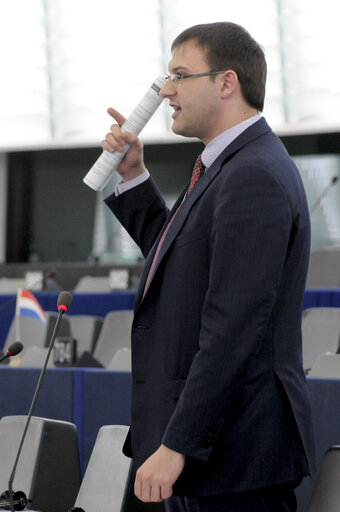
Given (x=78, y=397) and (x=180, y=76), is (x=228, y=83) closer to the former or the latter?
(x=180, y=76)

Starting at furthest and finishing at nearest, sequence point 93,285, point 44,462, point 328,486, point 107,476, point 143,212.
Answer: point 93,285, point 44,462, point 107,476, point 328,486, point 143,212

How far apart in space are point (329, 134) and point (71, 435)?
11008 mm

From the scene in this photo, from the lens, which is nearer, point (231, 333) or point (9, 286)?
point (231, 333)

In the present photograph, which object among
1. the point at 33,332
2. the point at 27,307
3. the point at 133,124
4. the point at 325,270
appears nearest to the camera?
the point at 133,124

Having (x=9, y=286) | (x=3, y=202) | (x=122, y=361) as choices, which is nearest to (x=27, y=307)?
(x=122, y=361)

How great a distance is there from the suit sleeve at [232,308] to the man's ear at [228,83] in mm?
259

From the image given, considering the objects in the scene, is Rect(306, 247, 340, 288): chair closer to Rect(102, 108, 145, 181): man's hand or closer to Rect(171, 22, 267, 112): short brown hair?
Rect(102, 108, 145, 181): man's hand

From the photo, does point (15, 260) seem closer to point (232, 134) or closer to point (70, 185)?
point (70, 185)

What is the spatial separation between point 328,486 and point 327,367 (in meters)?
1.50

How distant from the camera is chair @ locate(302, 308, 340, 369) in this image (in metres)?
5.88

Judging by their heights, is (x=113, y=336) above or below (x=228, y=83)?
below

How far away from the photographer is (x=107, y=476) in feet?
11.0

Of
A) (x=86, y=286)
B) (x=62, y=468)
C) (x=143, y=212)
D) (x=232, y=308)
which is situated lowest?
(x=62, y=468)

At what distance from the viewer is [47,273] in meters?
10.1
